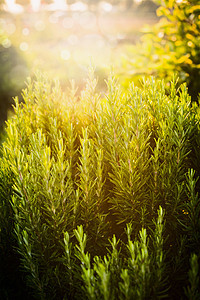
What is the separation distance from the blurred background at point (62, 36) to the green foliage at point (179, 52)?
1736 millimetres

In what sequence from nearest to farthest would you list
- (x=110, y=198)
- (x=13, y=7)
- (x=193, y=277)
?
(x=193, y=277) < (x=110, y=198) < (x=13, y=7)

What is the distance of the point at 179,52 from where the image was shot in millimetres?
4016

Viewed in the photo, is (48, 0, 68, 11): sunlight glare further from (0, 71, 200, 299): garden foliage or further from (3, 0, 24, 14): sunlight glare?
(0, 71, 200, 299): garden foliage

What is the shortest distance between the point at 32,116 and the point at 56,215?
44.5 inches

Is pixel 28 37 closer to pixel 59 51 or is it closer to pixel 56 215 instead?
pixel 59 51

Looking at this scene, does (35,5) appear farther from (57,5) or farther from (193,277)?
(193,277)

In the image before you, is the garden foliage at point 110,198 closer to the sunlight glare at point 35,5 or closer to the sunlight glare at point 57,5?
the sunlight glare at point 35,5

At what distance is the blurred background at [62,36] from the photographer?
760 cm

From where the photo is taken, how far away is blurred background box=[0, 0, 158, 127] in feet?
24.9

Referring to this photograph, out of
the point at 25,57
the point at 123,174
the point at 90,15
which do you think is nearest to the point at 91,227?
the point at 123,174

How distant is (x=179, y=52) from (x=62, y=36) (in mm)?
6724

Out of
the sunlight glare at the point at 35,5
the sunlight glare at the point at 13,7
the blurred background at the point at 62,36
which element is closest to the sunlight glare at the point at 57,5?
the blurred background at the point at 62,36

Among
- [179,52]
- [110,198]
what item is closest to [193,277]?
[110,198]

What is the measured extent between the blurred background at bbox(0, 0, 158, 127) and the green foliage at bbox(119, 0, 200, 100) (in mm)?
1736
